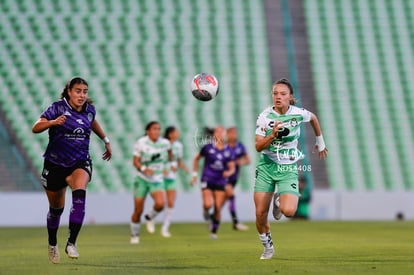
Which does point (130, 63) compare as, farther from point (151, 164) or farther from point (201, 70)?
point (151, 164)

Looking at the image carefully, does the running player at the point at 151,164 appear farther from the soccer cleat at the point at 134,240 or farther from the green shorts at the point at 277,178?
the green shorts at the point at 277,178

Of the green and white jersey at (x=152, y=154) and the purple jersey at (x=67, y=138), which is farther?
the green and white jersey at (x=152, y=154)

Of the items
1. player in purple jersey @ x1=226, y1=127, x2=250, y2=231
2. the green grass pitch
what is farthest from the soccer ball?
player in purple jersey @ x1=226, y1=127, x2=250, y2=231

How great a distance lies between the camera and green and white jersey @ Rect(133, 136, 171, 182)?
17906 mm

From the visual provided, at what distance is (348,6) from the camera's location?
113ft

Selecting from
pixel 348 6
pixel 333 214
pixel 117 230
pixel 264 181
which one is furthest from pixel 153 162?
pixel 348 6

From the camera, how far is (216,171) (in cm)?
1888

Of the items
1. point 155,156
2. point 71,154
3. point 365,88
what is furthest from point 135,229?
point 365,88

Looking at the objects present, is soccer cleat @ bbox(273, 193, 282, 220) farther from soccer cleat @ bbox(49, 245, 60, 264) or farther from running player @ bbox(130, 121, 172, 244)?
running player @ bbox(130, 121, 172, 244)

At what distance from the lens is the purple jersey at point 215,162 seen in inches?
740

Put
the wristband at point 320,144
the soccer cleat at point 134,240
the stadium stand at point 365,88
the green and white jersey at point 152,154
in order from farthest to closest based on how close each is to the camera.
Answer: the stadium stand at point 365,88 → the green and white jersey at point 152,154 → the soccer cleat at point 134,240 → the wristband at point 320,144

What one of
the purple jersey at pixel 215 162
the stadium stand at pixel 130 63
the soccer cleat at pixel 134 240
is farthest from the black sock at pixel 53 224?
the stadium stand at pixel 130 63

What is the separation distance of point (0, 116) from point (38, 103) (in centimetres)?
130

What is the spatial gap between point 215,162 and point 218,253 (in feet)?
19.7
